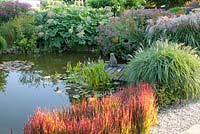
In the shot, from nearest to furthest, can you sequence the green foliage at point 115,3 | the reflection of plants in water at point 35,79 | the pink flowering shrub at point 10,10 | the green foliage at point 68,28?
the reflection of plants in water at point 35,79
the green foliage at point 68,28
the pink flowering shrub at point 10,10
the green foliage at point 115,3

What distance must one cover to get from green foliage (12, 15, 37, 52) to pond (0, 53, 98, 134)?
0.70m

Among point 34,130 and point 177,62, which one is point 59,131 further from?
point 177,62

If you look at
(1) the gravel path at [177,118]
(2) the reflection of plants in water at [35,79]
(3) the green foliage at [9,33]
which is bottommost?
(1) the gravel path at [177,118]

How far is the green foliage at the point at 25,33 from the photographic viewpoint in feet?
35.6

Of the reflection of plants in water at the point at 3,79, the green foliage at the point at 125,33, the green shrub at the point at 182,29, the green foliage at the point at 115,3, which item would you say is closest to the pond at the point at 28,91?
the reflection of plants in water at the point at 3,79

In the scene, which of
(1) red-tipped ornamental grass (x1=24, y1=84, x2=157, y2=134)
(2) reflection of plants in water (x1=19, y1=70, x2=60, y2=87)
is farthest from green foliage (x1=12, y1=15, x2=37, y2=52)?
(1) red-tipped ornamental grass (x1=24, y1=84, x2=157, y2=134)

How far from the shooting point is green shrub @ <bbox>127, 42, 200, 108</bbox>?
596 cm

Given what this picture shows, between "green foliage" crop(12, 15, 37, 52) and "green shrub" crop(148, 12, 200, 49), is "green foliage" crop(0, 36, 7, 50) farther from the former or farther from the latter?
"green shrub" crop(148, 12, 200, 49)

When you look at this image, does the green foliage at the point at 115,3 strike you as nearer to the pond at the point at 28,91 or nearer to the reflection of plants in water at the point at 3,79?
the pond at the point at 28,91

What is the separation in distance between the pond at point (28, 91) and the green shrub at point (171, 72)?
1398 millimetres

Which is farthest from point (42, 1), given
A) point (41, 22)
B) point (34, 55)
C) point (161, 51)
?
point (161, 51)

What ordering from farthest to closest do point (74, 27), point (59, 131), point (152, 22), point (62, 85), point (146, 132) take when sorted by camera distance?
point (74, 27)
point (152, 22)
point (62, 85)
point (146, 132)
point (59, 131)

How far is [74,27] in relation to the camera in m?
11.2

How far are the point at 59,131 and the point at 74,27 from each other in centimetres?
779
